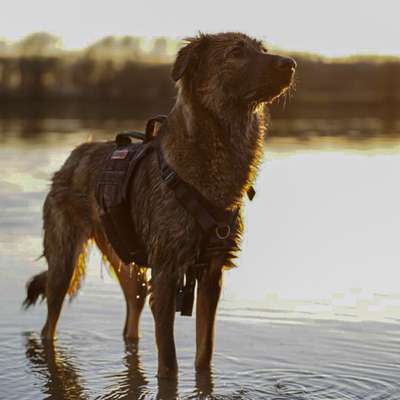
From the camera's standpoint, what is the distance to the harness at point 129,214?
6.86m

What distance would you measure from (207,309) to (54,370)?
1.35 meters

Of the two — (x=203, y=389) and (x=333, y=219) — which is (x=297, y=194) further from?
(x=203, y=389)

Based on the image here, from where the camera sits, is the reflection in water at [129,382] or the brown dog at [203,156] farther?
the reflection in water at [129,382]

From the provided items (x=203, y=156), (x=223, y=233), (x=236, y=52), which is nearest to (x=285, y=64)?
(x=236, y=52)

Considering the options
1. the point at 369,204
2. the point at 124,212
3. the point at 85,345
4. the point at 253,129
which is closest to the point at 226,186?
the point at 253,129

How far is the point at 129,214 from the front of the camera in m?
7.42

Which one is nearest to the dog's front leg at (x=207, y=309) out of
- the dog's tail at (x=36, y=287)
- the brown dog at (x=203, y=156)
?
the brown dog at (x=203, y=156)

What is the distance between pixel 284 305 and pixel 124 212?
2.63 meters

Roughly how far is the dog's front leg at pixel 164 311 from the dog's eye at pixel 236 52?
4.86ft

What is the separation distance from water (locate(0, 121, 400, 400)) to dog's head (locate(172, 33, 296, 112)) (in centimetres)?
203

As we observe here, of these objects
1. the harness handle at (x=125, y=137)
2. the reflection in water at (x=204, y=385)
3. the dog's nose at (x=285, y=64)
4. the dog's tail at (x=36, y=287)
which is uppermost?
the dog's nose at (x=285, y=64)

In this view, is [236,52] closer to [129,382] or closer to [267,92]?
[267,92]

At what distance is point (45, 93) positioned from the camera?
77438 millimetres

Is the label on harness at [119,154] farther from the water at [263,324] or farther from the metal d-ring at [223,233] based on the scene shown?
the water at [263,324]
